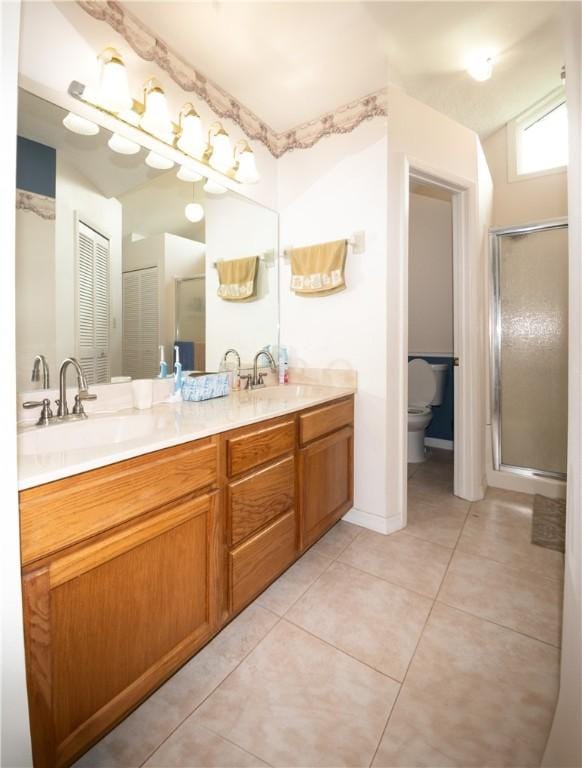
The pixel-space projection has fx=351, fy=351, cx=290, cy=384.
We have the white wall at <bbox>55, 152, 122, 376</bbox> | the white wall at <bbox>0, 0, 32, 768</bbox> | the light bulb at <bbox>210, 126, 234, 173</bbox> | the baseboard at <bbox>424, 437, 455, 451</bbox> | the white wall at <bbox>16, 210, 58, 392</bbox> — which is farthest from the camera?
the baseboard at <bbox>424, 437, 455, 451</bbox>

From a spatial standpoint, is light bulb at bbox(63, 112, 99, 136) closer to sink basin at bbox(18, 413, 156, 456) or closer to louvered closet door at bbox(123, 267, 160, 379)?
louvered closet door at bbox(123, 267, 160, 379)

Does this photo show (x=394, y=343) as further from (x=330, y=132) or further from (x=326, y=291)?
(x=330, y=132)

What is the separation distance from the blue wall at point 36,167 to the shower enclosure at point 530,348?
276 centimetres

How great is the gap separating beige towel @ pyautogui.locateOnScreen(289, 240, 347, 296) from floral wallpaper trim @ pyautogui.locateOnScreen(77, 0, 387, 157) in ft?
2.22

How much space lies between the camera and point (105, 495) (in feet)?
2.81

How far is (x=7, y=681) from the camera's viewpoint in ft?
2.18

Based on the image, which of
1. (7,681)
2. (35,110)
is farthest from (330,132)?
(7,681)

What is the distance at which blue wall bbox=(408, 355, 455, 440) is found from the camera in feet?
11.9

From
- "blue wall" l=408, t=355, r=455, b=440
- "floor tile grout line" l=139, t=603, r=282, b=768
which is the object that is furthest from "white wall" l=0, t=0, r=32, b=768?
"blue wall" l=408, t=355, r=455, b=440

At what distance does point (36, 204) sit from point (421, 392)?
3.20 meters

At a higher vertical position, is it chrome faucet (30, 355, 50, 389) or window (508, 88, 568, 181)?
window (508, 88, 568, 181)

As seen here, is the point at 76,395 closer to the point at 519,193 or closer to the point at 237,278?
the point at 237,278

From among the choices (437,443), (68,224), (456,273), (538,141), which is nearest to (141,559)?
(68,224)

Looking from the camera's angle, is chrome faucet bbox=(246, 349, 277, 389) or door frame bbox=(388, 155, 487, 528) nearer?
chrome faucet bbox=(246, 349, 277, 389)
